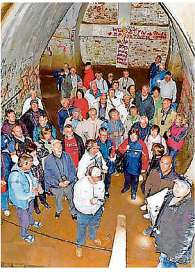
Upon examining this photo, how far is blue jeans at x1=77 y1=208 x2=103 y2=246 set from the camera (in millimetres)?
8403

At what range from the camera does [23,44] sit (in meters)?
10.7

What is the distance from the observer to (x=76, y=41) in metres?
16.7

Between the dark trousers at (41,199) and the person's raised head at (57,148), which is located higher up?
the person's raised head at (57,148)

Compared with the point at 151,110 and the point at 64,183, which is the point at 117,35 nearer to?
the point at 151,110

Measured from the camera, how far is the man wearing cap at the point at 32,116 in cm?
1012

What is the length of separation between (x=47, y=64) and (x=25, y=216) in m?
8.40

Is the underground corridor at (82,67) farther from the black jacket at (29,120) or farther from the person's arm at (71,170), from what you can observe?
the person's arm at (71,170)

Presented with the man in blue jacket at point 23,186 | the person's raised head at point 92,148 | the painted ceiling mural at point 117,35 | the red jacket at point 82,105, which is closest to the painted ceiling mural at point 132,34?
the painted ceiling mural at point 117,35

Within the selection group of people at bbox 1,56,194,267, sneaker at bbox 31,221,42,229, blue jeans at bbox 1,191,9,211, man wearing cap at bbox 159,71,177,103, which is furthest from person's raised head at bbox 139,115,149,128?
blue jeans at bbox 1,191,9,211

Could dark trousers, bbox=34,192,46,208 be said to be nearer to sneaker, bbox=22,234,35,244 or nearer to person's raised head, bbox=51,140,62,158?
sneaker, bbox=22,234,35,244

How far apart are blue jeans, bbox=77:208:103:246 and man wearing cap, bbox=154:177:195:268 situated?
937 millimetres

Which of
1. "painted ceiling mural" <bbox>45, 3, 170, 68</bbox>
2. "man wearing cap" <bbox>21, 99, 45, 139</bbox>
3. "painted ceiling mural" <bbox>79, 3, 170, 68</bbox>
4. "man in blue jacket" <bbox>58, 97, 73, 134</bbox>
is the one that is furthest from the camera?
"painted ceiling mural" <bbox>79, 3, 170, 68</bbox>
